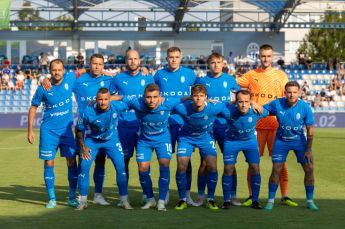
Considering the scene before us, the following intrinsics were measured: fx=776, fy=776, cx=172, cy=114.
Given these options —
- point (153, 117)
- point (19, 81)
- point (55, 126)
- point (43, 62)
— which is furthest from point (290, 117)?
point (43, 62)

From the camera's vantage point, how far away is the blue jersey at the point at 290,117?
10430mm

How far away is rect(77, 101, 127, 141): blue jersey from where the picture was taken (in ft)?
34.0

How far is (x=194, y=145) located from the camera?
1062 cm

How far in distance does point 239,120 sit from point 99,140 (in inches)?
75.6

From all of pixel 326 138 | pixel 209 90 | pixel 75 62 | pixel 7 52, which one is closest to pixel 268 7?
pixel 75 62

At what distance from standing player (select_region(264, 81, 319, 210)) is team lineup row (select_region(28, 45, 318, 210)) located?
0.01 meters

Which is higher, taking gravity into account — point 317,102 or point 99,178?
point 317,102

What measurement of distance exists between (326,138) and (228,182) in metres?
14.8

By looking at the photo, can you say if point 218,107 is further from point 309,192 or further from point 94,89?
point 94,89

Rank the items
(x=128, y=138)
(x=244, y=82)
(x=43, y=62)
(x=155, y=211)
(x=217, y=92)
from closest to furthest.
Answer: (x=155, y=211) < (x=217, y=92) < (x=128, y=138) < (x=244, y=82) < (x=43, y=62)

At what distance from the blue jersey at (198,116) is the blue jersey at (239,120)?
12 centimetres

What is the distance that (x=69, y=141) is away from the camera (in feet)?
35.7

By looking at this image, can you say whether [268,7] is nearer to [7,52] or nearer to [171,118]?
[7,52]

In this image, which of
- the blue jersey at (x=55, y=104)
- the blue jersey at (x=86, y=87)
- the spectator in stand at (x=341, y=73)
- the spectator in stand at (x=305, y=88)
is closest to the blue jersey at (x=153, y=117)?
the blue jersey at (x=86, y=87)
